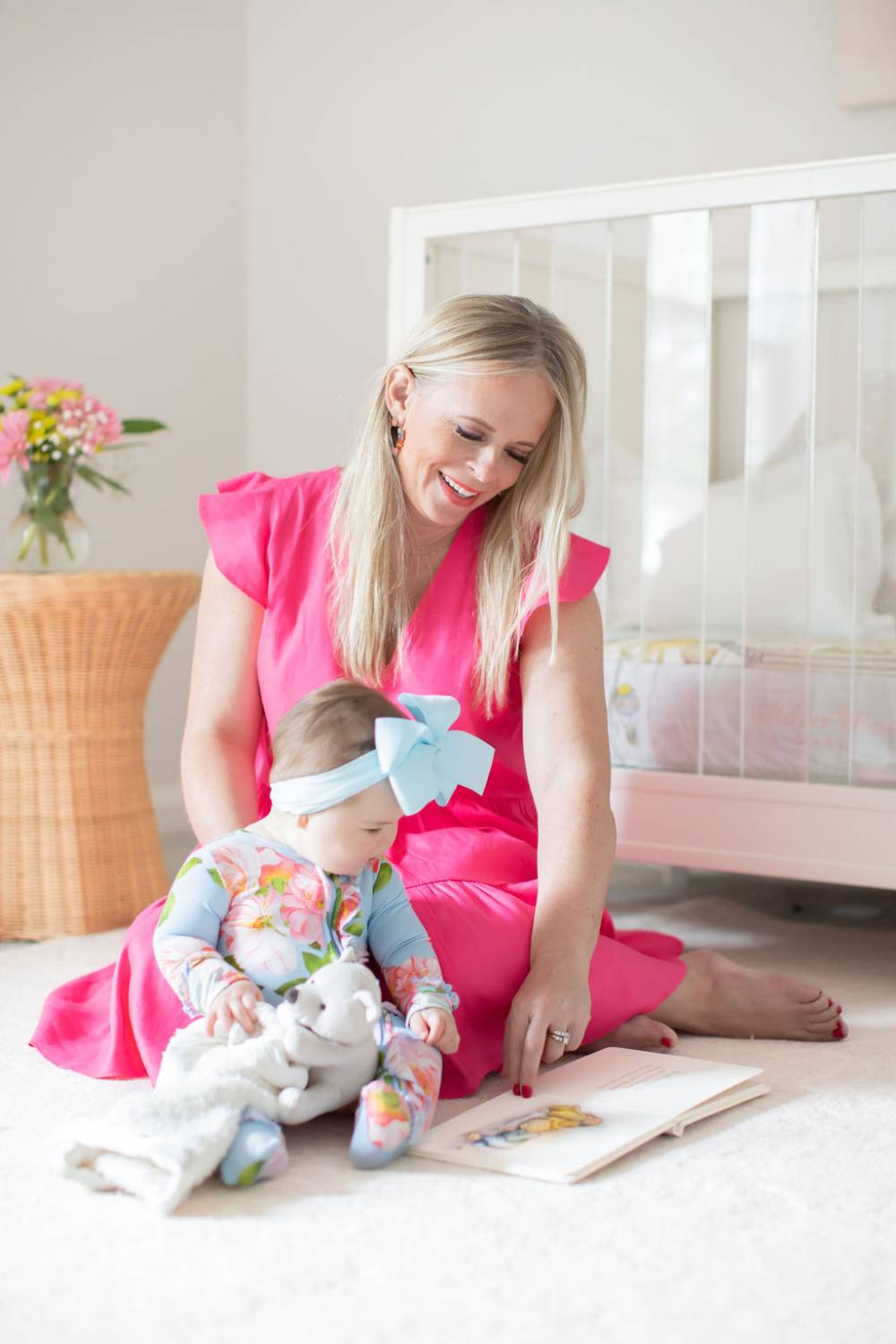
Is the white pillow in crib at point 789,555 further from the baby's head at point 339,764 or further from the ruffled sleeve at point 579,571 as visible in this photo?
the baby's head at point 339,764

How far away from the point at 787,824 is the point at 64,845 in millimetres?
990

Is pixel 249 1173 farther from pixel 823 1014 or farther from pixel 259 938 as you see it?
pixel 823 1014

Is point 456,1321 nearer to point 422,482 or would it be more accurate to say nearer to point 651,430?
point 422,482

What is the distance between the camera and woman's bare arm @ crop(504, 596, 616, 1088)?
1303 millimetres

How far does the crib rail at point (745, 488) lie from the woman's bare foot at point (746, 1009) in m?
0.38

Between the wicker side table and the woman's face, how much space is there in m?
0.70

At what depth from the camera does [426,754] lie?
1187 mm

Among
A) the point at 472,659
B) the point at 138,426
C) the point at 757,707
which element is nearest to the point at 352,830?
the point at 472,659

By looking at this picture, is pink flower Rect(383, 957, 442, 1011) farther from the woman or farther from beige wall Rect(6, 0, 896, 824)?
beige wall Rect(6, 0, 896, 824)

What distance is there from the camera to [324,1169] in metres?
1.13

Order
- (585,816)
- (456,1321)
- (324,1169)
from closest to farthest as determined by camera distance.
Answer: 1. (456,1321)
2. (324,1169)
3. (585,816)

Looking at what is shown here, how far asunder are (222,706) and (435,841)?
0.27m

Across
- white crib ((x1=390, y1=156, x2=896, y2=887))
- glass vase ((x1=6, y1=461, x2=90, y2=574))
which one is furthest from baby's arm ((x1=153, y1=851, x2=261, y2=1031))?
glass vase ((x1=6, y1=461, x2=90, y2=574))

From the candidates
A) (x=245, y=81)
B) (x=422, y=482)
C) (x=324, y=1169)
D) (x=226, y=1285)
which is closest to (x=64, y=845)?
(x=422, y=482)
